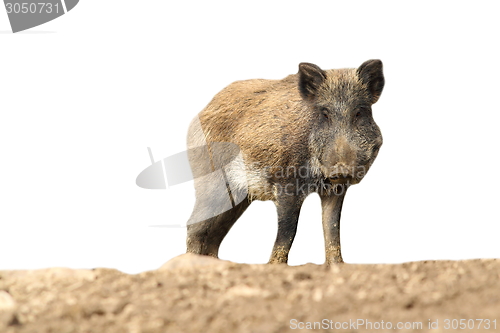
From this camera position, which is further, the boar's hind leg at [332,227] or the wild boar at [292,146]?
the boar's hind leg at [332,227]

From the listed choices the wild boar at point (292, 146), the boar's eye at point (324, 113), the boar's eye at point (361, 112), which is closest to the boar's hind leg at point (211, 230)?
the wild boar at point (292, 146)

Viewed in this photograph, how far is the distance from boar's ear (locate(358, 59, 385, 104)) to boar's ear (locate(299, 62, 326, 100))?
385 millimetres

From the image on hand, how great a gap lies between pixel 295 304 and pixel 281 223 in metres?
2.14

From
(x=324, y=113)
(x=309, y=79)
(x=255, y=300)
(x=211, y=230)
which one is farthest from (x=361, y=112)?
(x=255, y=300)

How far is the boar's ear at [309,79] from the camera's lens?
6.57m

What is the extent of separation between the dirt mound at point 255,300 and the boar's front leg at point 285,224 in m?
1.01

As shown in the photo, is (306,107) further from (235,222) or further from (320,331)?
(320,331)

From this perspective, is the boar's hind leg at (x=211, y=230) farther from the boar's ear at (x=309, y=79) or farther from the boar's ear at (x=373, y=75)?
the boar's ear at (x=373, y=75)

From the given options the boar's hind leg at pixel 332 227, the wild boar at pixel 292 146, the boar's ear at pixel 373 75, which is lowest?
the boar's hind leg at pixel 332 227

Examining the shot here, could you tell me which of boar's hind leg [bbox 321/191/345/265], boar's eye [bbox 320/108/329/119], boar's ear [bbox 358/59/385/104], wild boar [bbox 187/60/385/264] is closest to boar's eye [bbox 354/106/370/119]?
wild boar [bbox 187/60/385/264]

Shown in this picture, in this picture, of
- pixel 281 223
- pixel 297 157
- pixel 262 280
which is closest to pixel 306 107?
pixel 297 157

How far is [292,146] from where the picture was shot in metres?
6.62

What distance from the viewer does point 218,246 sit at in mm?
7711

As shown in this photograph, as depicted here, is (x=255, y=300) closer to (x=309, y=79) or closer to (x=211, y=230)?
(x=309, y=79)
